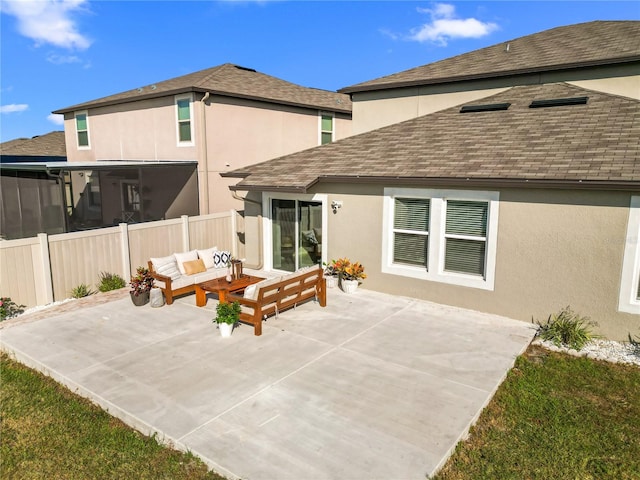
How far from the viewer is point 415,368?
6527mm

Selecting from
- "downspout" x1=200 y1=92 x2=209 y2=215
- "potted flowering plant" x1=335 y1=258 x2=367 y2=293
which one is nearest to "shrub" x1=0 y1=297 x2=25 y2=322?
"downspout" x1=200 y1=92 x2=209 y2=215

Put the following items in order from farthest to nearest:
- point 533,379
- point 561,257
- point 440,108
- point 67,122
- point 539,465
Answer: point 67,122, point 440,108, point 561,257, point 533,379, point 539,465

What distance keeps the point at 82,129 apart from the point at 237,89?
8722 mm

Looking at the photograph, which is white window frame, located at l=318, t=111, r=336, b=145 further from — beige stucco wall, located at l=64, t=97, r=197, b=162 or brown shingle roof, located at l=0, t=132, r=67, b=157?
brown shingle roof, located at l=0, t=132, r=67, b=157

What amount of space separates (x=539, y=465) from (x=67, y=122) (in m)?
23.1

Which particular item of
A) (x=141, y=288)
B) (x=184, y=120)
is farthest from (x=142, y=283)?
(x=184, y=120)

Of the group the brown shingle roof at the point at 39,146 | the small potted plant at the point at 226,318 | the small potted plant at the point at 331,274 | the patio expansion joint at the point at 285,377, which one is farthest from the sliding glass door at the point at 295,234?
the brown shingle roof at the point at 39,146

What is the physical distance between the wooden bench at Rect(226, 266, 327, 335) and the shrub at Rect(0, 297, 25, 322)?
4.78m

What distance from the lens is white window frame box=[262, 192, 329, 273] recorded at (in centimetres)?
1130

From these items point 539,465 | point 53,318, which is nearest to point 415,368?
point 539,465

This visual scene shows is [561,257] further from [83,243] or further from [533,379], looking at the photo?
[83,243]

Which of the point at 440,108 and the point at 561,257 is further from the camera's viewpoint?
the point at 440,108

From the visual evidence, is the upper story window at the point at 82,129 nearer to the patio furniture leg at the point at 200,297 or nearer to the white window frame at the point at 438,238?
the patio furniture leg at the point at 200,297

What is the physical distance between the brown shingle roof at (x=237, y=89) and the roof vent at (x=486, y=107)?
7.99m
